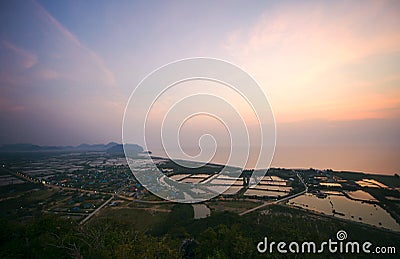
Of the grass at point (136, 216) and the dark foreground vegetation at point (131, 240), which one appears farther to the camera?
the grass at point (136, 216)

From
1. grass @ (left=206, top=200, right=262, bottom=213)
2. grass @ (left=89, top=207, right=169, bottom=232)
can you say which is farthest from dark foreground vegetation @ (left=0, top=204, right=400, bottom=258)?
grass @ (left=206, top=200, right=262, bottom=213)

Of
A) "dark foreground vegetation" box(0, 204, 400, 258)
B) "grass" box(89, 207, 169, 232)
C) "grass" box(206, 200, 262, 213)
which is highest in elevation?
"dark foreground vegetation" box(0, 204, 400, 258)

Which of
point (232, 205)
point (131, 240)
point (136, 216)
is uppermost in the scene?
point (131, 240)

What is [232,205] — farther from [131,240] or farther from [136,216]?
[131,240]

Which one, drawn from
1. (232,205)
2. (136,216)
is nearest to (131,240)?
(136,216)


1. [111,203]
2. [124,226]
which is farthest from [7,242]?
[111,203]

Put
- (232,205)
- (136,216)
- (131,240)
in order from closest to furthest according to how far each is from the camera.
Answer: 1. (131,240)
2. (136,216)
3. (232,205)

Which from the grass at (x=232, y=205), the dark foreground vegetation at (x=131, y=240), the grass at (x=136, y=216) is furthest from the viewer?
the grass at (x=232, y=205)

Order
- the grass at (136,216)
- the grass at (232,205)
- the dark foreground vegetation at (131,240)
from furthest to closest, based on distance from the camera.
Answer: the grass at (232,205), the grass at (136,216), the dark foreground vegetation at (131,240)

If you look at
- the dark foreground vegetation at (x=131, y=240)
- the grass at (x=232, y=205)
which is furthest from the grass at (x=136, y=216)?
the grass at (x=232, y=205)

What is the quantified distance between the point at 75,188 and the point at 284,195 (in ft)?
60.2

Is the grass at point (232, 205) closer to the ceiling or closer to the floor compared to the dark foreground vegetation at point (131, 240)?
closer to the floor

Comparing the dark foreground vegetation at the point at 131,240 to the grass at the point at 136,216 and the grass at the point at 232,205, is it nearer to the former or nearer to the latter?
→ the grass at the point at 136,216

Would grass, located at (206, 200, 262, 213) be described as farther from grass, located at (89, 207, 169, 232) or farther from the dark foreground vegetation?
the dark foreground vegetation
